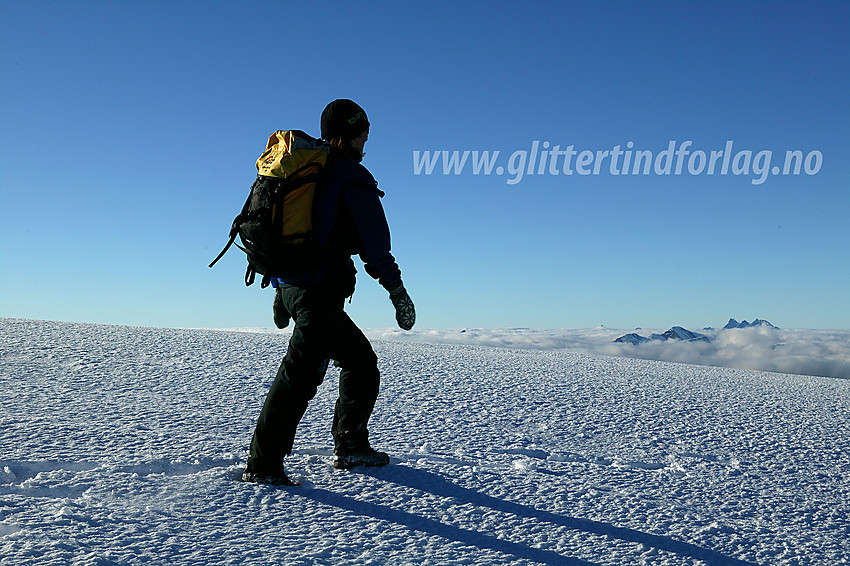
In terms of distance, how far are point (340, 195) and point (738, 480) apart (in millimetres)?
2216

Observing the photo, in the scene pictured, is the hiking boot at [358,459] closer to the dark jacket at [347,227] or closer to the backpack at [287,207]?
the dark jacket at [347,227]

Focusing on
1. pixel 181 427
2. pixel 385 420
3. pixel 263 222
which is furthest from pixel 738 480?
pixel 181 427

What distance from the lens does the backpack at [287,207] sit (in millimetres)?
2293

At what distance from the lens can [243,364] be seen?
182 inches

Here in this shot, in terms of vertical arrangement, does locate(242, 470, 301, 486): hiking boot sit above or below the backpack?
below

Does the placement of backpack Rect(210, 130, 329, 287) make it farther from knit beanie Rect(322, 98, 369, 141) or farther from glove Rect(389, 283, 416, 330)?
glove Rect(389, 283, 416, 330)

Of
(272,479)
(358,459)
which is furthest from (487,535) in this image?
(272,479)

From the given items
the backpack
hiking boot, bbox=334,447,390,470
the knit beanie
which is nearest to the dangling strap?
the backpack

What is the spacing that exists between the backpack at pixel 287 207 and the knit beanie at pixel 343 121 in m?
0.14

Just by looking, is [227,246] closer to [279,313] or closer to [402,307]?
[279,313]

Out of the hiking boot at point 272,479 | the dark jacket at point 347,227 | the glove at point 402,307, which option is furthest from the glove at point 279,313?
the hiking boot at point 272,479

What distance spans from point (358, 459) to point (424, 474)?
29 centimetres

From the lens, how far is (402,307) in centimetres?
244

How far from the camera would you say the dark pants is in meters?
2.28
